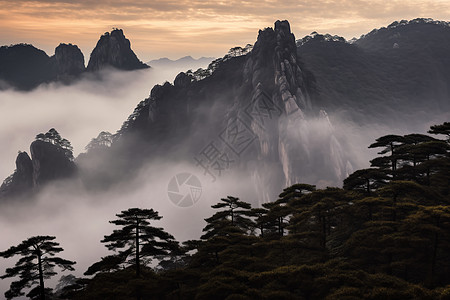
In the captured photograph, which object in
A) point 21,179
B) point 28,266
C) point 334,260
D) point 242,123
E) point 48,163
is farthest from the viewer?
point 21,179

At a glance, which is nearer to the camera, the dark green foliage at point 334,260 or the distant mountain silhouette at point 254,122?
the dark green foliage at point 334,260

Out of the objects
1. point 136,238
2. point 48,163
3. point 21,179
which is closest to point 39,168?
point 48,163

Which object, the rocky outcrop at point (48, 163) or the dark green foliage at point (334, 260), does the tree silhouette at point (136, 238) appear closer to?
the dark green foliage at point (334, 260)

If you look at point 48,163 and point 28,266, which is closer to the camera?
point 28,266

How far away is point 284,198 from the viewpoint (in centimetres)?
4484

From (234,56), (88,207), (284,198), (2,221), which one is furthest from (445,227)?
(2,221)

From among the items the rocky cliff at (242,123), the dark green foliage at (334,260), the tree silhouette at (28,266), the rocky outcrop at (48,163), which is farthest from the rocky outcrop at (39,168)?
the tree silhouette at (28,266)

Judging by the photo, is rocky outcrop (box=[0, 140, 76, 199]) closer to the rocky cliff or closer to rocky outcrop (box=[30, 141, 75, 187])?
rocky outcrop (box=[30, 141, 75, 187])

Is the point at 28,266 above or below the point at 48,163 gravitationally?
below

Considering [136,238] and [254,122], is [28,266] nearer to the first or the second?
[136,238]

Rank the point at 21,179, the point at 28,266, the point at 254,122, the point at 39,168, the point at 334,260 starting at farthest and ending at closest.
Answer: the point at 21,179 < the point at 39,168 < the point at 254,122 < the point at 334,260 < the point at 28,266

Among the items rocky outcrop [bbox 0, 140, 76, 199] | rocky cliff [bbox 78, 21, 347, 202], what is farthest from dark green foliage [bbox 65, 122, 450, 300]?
rocky outcrop [bbox 0, 140, 76, 199]

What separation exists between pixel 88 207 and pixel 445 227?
160 metres

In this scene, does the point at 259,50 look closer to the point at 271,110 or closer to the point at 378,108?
the point at 271,110
